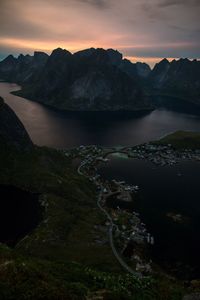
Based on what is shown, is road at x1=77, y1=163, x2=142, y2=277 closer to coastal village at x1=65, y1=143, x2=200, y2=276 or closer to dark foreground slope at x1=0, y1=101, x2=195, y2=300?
coastal village at x1=65, y1=143, x2=200, y2=276

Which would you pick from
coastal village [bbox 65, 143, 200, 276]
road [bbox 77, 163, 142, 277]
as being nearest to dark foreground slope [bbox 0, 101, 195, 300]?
road [bbox 77, 163, 142, 277]

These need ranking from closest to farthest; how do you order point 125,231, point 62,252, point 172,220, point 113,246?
point 62,252 < point 113,246 < point 125,231 < point 172,220

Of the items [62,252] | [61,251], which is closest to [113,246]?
[62,252]

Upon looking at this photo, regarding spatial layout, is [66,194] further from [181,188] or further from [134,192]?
[181,188]

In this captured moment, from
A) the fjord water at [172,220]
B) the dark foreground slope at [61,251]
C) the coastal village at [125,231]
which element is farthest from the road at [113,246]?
the fjord water at [172,220]

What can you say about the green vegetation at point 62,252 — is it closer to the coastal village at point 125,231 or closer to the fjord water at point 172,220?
the coastal village at point 125,231

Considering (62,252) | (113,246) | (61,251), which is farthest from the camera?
(113,246)

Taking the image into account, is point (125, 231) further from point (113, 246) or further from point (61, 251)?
point (61, 251)

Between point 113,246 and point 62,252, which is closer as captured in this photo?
point 62,252

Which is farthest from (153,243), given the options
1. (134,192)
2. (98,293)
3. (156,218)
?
(98,293)
